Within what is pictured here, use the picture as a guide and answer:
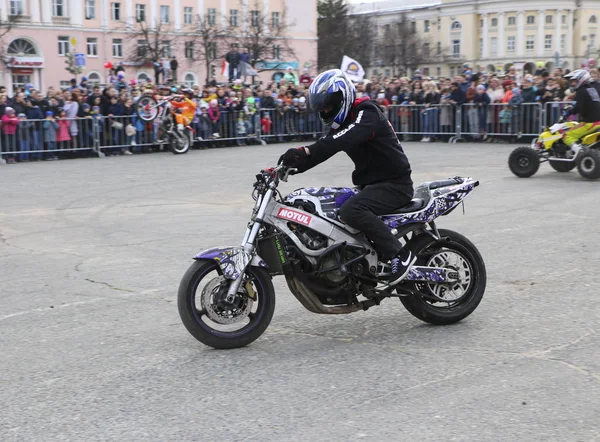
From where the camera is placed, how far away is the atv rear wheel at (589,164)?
46.5 ft

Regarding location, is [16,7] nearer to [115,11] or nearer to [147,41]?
[115,11]

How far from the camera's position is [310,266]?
18.2 ft

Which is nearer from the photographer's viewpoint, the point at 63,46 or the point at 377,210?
the point at 377,210

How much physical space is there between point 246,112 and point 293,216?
1997 centimetres

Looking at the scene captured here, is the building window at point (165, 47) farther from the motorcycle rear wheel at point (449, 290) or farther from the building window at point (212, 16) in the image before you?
the motorcycle rear wheel at point (449, 290)

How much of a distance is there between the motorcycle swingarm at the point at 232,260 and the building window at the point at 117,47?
7538 cm

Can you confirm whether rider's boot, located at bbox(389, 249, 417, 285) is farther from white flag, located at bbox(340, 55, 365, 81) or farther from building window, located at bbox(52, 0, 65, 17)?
building window, located at bbox(52, 0, 65, 17)

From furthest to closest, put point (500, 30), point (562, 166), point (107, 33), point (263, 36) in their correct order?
1. point (500, 30)
2. point (263, 36)
3. point (107, 33)
4. point (562, 166)

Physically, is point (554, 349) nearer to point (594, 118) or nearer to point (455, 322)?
→ point (455, 322)

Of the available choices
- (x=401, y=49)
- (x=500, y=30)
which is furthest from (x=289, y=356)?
(x=500, y=30)

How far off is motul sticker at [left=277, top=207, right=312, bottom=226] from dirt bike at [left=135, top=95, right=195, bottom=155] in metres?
17.0

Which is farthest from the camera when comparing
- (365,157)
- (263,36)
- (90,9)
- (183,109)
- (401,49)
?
(401,49)

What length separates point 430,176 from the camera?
15812mm

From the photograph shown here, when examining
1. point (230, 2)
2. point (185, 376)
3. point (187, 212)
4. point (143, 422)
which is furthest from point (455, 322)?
point (230, 2)
